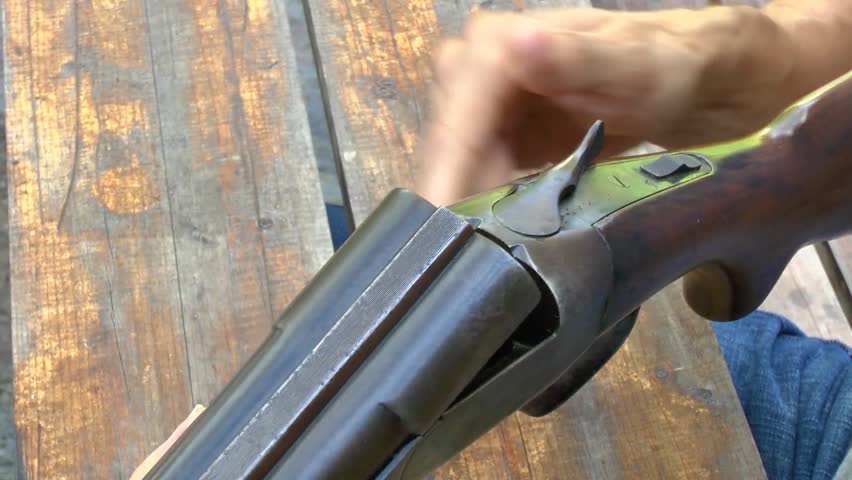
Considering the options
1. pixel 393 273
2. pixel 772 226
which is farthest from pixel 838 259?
pixel 393 273

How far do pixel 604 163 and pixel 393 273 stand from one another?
273 mm

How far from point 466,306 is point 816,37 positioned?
748mm

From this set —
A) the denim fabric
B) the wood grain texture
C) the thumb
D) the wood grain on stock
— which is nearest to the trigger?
the wood grain on stock

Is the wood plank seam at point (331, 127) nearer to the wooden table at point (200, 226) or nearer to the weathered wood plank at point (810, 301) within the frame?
the wooden table at point (200, 226)

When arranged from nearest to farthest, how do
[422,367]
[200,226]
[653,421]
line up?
[422,367], [653,421], [200,226]

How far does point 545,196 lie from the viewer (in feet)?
2.67

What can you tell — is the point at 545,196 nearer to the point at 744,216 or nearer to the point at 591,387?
the point at 744,216

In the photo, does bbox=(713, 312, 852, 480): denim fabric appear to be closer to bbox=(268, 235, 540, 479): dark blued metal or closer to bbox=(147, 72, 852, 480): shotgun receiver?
bbox=(147, 72, 852, 480): shotgun receiver

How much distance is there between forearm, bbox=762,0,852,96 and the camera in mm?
1190

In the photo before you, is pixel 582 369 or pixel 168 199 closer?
pixel 582 369

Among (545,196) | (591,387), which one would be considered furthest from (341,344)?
(591,387)

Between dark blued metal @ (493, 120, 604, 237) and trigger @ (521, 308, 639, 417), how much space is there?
20 centimetres

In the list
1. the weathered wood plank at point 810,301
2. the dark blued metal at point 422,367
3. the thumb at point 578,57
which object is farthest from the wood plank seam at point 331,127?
the weathered wood plank at point 810,301

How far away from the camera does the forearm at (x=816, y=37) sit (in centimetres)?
119
